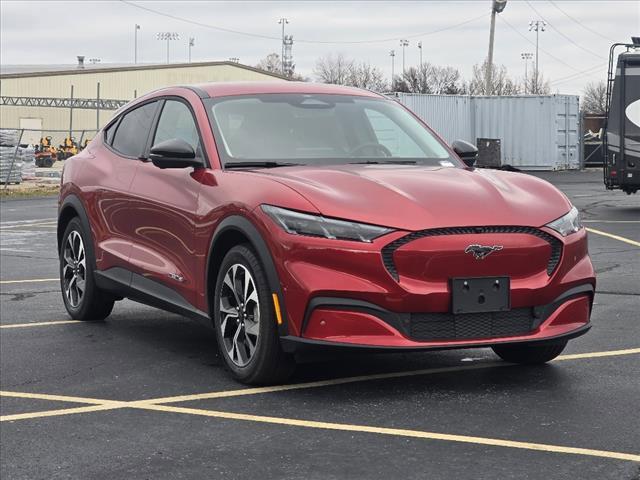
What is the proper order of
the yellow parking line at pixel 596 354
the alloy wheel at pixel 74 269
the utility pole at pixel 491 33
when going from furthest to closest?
the utility pole at pixel 491 33 → the alloy wheel at pixel 74 269 → the yellow parking line at pixel 596 354

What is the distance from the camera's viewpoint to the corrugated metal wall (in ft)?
139

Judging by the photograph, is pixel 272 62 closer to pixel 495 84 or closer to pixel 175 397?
pixel 495 84

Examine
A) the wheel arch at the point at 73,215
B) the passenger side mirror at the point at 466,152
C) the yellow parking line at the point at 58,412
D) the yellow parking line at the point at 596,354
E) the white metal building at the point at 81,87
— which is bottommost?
the yellow parking line at the point at 58,412

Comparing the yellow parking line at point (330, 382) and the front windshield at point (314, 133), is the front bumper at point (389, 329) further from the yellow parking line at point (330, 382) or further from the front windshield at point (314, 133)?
the front windshield at point (314, 133)

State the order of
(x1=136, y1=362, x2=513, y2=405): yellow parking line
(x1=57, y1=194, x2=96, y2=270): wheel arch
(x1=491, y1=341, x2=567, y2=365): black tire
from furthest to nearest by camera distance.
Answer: (x1=57, y1=194, x2=96, y2=270): wheel arch → (x1=491, y1=341, x2=567, y2=365): black tire → (x1=136, y1=362, x2=513, y2=405): yellow parking line

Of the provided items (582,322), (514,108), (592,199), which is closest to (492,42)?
(514,108)

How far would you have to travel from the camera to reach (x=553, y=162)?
42.4 m

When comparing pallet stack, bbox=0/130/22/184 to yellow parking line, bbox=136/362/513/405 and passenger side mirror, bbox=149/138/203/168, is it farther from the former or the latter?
yellow parking line, bbox=136/362/513/405

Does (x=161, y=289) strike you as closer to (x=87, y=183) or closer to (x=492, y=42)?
(x=87, y=183)

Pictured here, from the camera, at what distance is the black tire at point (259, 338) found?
19.7 ft

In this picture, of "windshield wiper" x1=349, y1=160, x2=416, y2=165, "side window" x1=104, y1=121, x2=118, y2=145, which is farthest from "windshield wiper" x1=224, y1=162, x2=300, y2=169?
"side window" x1=104, y1=121, x2=118, y2=145

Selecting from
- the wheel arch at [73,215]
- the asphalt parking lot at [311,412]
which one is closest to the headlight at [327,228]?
the asphalt parking lot at [311,412]

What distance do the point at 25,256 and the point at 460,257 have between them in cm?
969

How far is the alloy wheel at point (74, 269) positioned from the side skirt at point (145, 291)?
379 mm
